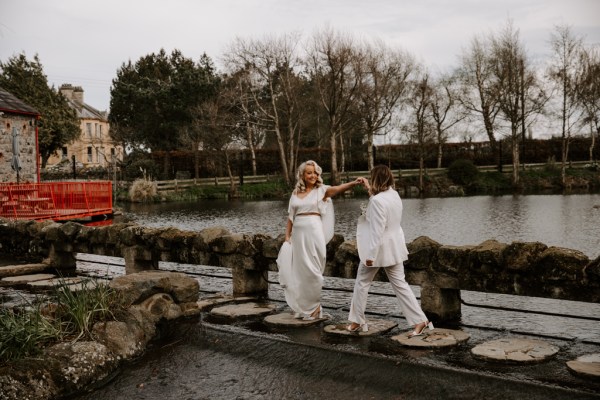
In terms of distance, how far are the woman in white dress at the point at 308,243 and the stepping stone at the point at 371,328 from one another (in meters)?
0.48

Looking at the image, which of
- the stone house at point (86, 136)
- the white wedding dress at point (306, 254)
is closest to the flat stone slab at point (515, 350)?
the white wedding dress at point (306, 254)

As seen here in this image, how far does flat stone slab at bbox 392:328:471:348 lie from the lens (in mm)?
5807

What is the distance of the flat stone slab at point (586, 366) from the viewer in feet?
15.7

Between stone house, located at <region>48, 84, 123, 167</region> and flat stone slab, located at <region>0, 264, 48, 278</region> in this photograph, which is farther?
stone house, located at <region>48, 84, 123, 167</region>

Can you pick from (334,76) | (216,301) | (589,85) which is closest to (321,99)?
(334,76)

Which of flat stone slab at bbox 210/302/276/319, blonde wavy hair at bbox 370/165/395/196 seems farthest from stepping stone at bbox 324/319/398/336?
blonde wavy hair at bbox 370/165/395/196

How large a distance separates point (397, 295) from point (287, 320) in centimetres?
141

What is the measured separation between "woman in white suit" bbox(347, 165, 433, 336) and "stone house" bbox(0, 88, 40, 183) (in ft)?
83.3

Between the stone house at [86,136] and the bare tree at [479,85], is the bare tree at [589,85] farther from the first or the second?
the stone house at [86,136]

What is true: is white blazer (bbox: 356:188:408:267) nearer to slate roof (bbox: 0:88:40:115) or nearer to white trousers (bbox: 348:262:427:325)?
white trousers (bbox: 348:262:427:325)

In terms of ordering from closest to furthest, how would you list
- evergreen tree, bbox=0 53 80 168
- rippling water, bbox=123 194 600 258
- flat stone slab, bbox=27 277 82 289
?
flat stone slab, bbox=27 277 82 289 < rippling water, bbox=123 194 600 258 < evergreen tree, bbox=0 53 80 168

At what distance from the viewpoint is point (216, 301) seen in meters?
8.17

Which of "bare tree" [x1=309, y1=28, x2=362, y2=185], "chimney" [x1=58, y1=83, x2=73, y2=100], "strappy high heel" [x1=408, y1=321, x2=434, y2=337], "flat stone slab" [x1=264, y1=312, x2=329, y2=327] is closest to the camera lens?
"strappy high heel" [x1=408, y1=321, x2=434, y2=337]

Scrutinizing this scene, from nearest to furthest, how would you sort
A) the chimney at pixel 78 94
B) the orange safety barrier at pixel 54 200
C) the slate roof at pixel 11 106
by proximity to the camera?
1. the orange safety barrier at pixel 54 200
2. the slate roof at pixel 11 106
3. the chimney at pixel 78 94
